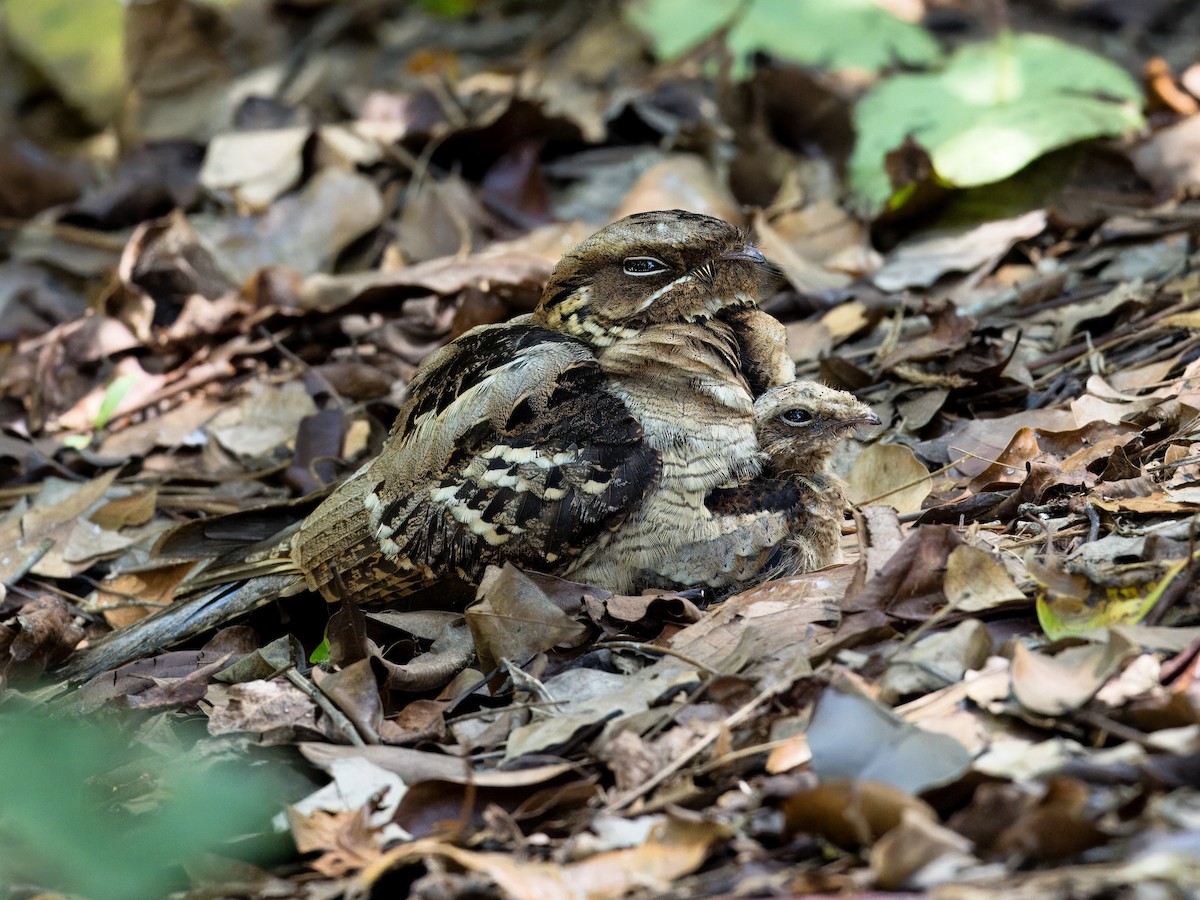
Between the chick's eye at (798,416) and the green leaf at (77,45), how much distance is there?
480 centimetres

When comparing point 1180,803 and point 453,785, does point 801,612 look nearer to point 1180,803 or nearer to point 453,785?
point 453,785

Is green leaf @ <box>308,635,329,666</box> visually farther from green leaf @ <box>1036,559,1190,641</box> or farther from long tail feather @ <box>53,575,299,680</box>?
green leaf @ <box>1036,559,1190,641</box>

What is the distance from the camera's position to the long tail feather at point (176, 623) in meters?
3.69

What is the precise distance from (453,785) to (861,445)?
7.08 ft

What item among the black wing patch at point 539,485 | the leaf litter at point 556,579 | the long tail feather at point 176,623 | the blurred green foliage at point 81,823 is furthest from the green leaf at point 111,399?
the blurred green foliage at point 81,823

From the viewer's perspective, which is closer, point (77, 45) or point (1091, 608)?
point (1091, 608)

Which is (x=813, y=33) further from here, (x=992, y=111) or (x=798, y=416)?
(x=798, y=416)

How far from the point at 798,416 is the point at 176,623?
191 centimetres

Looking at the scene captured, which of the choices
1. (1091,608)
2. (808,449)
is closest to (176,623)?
(808,449)

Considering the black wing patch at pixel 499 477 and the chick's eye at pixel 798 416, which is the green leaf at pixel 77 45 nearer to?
the black wing patch at pixel 499 477

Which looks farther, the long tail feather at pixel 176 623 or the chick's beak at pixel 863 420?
the long tail feather at pixel 176 623

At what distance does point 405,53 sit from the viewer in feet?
23.5

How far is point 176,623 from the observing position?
3730mm

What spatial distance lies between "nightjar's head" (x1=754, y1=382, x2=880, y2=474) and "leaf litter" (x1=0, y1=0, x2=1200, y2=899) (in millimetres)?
345
